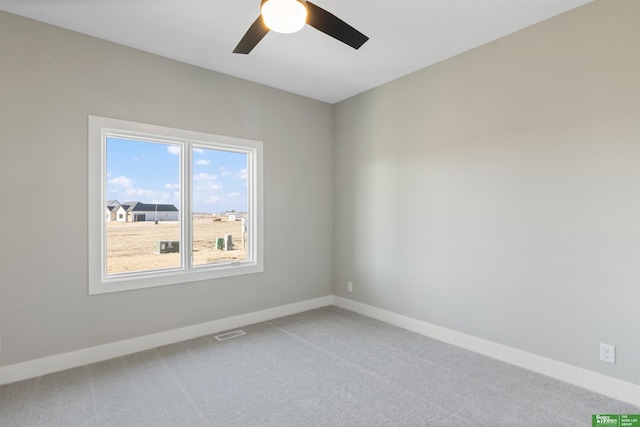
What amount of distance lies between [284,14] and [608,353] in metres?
3.11

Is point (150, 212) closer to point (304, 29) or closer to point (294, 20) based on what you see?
Result: point (304, 29)

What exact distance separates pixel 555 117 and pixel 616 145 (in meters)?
0.45

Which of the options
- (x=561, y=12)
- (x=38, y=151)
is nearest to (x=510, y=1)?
(x=561, y=12)

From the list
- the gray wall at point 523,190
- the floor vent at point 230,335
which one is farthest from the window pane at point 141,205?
the gray wall at point 523,190

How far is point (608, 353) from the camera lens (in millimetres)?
2270

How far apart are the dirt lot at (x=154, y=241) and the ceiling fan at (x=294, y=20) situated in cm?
204

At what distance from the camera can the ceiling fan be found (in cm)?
175

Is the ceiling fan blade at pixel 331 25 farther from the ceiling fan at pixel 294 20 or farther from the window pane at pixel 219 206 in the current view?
the window pane at pixel 219 206

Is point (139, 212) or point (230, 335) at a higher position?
point (139, 212)

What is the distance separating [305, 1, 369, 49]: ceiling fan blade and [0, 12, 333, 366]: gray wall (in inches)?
73.9

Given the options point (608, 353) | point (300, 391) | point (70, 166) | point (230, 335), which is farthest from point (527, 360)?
point (70, 166)

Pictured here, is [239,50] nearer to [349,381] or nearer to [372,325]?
[349,381]

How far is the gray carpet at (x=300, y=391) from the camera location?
79.9 inches

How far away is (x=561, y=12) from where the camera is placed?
2453 mm
